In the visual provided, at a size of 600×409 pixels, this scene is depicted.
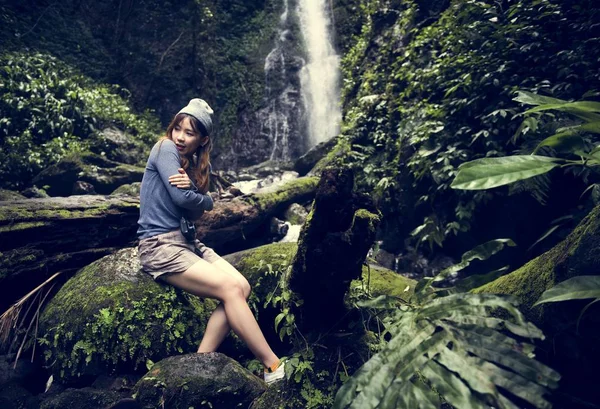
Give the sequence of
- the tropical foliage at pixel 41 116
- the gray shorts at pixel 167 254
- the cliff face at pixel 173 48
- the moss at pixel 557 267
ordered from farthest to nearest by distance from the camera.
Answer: the cliff face at pixel 173 48, the tropical foliage at pixel 41 116, the gray shorts at pixel 167 254, the moss at pixel 557 267

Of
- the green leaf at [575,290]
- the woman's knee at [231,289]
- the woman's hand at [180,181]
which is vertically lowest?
the woman's knee at [231,289]

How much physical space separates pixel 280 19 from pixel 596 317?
1549 cm

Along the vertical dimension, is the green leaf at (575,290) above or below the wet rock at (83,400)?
above

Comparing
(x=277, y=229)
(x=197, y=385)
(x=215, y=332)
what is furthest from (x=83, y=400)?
(x=277, y=229)

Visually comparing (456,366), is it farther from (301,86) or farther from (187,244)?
(301,86)

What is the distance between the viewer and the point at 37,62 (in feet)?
33.7

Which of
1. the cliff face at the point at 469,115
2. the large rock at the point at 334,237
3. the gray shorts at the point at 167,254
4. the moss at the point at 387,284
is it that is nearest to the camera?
the large rock at the point at 334,237

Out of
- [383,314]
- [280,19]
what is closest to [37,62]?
[280,19]

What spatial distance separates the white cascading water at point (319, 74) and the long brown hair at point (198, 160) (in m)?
9.01

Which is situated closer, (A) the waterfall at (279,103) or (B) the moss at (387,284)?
(B) the moss at (387,284)

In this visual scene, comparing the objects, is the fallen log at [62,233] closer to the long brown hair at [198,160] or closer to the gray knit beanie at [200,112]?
the long brown hair at [198,160]

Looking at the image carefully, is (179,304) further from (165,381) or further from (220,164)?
(220,164)

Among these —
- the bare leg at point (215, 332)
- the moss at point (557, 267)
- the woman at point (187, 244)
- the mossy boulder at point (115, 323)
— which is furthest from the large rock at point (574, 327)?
the mossy boulder at point (115, 323)

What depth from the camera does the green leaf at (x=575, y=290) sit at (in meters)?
1.62
